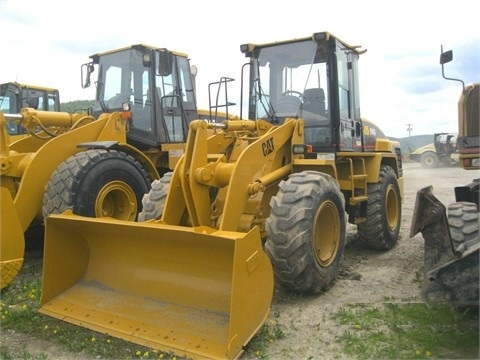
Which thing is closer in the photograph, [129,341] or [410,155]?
[129,341]

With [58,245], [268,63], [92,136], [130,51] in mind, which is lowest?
[58,245]

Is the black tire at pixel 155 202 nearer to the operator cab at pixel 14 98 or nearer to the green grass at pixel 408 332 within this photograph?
the green grass at pixel 408 332

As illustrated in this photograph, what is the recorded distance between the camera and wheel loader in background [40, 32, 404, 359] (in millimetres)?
3480

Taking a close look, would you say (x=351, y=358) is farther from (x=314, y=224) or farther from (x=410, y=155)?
(x=410, y=155)

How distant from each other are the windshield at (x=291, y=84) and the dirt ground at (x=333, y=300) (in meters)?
1.98

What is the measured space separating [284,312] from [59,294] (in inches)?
80.7

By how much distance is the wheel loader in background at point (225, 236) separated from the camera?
11.4 feet

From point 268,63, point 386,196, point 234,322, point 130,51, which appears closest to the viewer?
point 234,322

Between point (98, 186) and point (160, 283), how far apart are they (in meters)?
2.23

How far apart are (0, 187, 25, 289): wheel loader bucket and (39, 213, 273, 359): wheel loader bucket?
90 cm

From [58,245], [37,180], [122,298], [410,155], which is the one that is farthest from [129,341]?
[410,155]

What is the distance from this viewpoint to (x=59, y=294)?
13.8 feet

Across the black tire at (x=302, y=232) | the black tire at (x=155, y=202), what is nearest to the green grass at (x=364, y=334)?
the black tire at (x=302, y=232)

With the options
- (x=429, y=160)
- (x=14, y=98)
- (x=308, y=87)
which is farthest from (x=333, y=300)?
(x=429, y=160)
